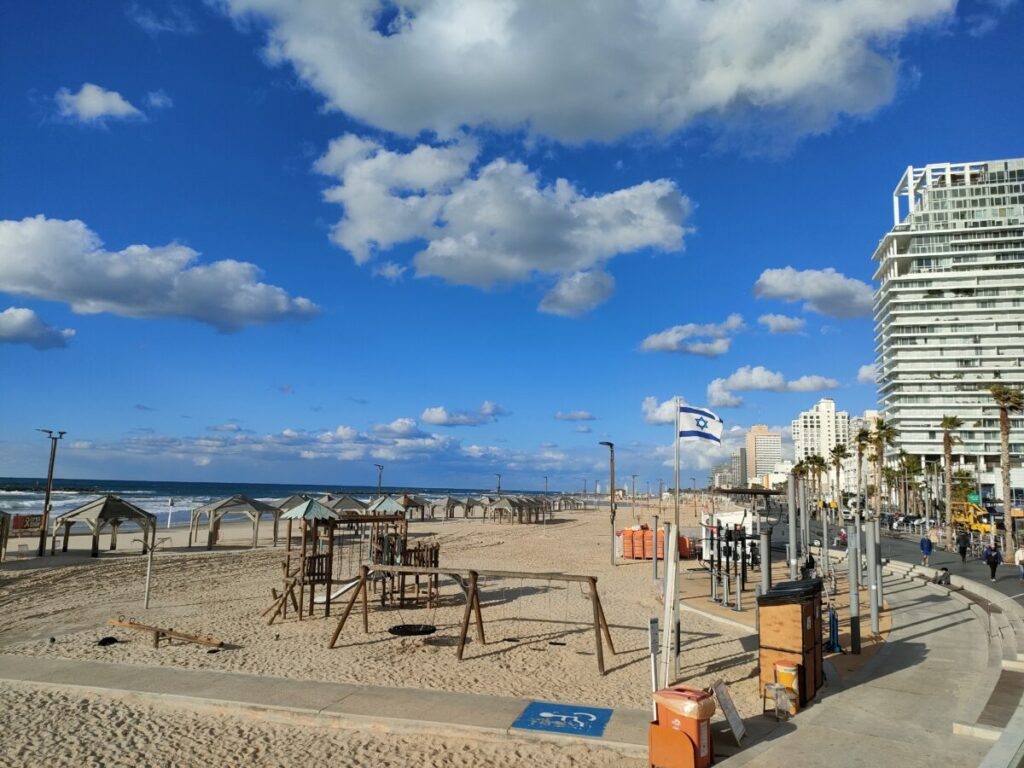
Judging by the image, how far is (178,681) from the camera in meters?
9.91

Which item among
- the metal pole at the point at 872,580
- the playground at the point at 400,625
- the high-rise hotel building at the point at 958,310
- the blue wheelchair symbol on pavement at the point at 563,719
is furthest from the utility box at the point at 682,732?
the high-rise hotel building at the point at 958,310

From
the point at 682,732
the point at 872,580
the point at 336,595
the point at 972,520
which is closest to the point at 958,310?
the point at 972,520

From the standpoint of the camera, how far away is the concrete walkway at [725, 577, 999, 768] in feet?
22.7

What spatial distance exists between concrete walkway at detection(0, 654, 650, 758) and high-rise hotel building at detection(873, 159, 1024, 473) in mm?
124368

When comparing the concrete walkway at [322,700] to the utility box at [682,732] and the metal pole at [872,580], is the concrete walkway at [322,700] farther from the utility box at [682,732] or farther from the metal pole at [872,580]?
the metal pole at [872,580]

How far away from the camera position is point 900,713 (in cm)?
823

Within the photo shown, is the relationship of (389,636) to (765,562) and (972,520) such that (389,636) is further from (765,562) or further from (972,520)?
(972,520)

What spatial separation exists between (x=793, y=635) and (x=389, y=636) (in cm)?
831

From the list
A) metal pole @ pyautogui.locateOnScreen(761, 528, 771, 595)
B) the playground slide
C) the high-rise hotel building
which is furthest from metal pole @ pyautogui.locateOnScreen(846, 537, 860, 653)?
the high-rise hotel building

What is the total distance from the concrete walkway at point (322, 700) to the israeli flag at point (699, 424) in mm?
5227

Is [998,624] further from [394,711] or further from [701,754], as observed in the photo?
[394,711]

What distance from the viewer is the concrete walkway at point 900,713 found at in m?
6.92

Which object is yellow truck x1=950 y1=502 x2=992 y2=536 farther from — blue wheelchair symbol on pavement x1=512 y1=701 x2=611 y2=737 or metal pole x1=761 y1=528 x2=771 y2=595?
blue wheelchair symbol on pavement x1=512 y1=701 x2=611 y2=737

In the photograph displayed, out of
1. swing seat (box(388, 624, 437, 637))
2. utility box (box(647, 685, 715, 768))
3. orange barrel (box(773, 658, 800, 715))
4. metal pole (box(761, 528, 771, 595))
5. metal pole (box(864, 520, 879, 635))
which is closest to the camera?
utility box (box(647, 685, 715, 768))
